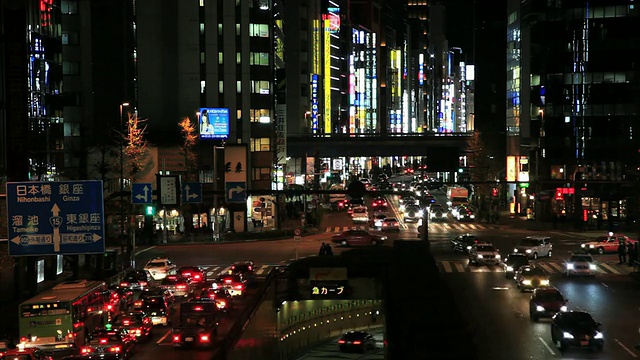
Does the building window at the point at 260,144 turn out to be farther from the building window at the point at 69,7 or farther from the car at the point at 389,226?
the building window at the point at 69,7

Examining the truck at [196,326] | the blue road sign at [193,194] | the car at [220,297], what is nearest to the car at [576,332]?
the truck at [196,326]

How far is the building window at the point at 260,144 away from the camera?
92500 mm

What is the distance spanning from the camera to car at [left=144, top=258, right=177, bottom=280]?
177ft

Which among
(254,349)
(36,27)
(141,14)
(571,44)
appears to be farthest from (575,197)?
(254,349)

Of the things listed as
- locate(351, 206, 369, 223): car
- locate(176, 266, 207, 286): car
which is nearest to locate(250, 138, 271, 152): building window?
locate(351, 206, 369, 223): car

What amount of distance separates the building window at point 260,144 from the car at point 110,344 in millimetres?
59098

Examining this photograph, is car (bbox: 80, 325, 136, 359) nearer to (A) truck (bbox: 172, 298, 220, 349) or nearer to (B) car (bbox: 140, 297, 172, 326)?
(A) truck (bbox: 172, 298, 220, 349)

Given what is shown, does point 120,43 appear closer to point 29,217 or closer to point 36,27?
point 36,27

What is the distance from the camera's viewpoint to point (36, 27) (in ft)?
183

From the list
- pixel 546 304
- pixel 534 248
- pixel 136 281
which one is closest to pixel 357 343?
pixel 136 281

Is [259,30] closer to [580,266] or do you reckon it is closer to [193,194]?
[193,194]

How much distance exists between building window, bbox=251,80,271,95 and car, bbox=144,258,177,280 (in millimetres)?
40184

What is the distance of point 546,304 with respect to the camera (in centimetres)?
3928

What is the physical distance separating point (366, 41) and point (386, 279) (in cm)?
15860
